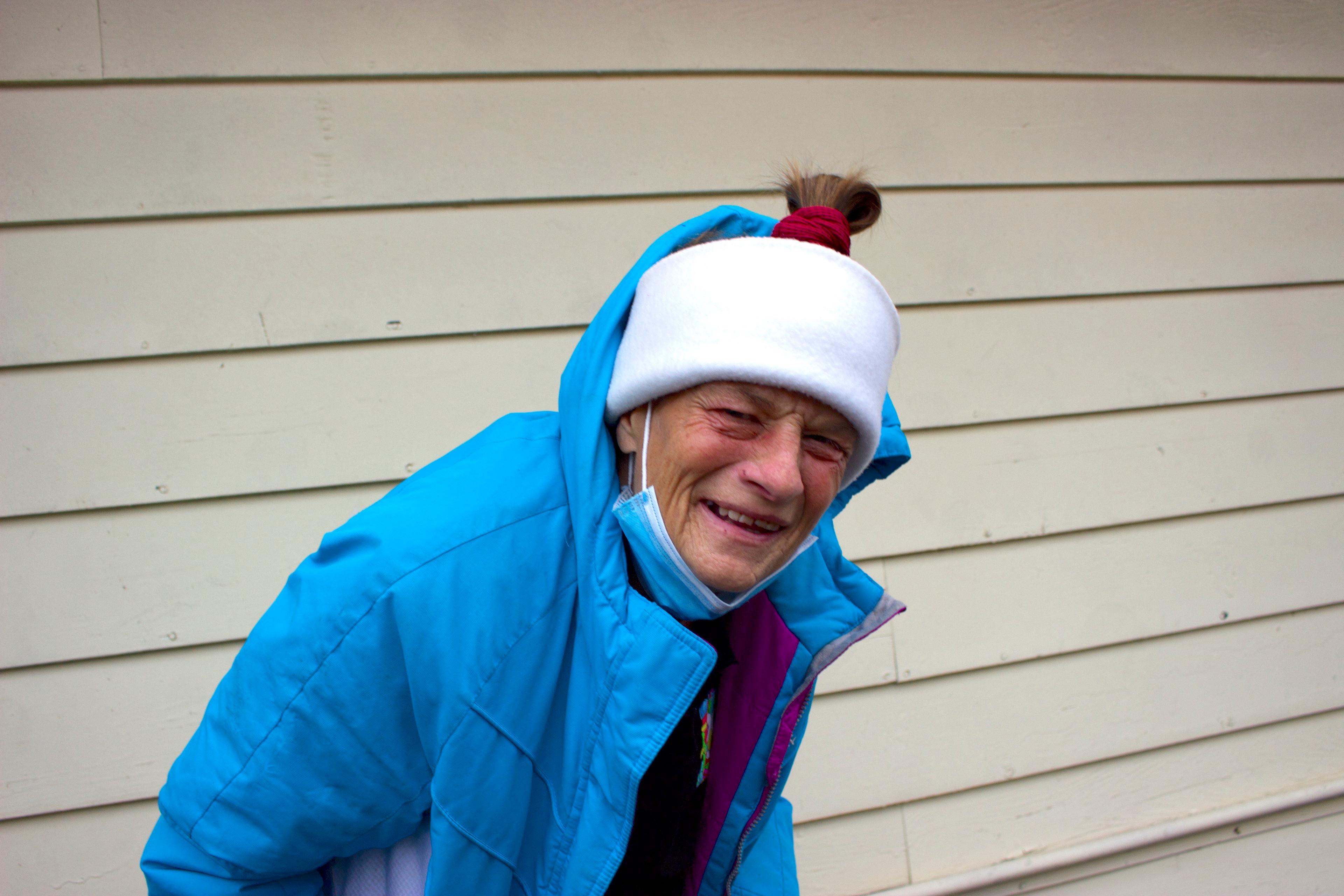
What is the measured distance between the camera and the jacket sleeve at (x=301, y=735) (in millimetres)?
1010

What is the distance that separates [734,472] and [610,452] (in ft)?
0.61

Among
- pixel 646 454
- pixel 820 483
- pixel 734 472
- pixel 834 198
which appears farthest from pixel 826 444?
pixel 834 198

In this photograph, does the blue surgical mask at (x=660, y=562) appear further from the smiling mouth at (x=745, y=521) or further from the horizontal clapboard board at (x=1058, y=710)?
the horizontal clapboard board at (x=1058, y=710)

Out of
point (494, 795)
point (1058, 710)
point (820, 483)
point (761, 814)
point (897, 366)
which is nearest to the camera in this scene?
point (494, 795)

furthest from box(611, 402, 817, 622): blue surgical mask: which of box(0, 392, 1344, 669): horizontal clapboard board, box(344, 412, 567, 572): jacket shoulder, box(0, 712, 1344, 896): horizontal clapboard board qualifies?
box(0, 712, 1344, 896): horizontal clapboard board

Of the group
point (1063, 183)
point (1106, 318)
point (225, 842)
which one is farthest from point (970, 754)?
point (225, 842)

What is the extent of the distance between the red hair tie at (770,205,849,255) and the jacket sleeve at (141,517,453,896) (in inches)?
29.1

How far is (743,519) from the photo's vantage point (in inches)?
46.6

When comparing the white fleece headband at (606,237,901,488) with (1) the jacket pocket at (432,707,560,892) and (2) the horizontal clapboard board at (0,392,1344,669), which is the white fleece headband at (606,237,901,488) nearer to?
(1) the jacket pocket at (432,707,560,892)

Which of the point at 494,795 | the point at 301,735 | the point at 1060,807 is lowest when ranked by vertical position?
the point at 1060,807

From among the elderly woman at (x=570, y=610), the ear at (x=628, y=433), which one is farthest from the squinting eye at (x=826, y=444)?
the ear at (x=628, y=433)

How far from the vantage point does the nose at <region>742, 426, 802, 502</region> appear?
3.72 feet

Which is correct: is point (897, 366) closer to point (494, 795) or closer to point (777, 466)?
point (777, 466)

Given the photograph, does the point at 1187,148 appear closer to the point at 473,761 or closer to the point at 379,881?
the point at 473,761
